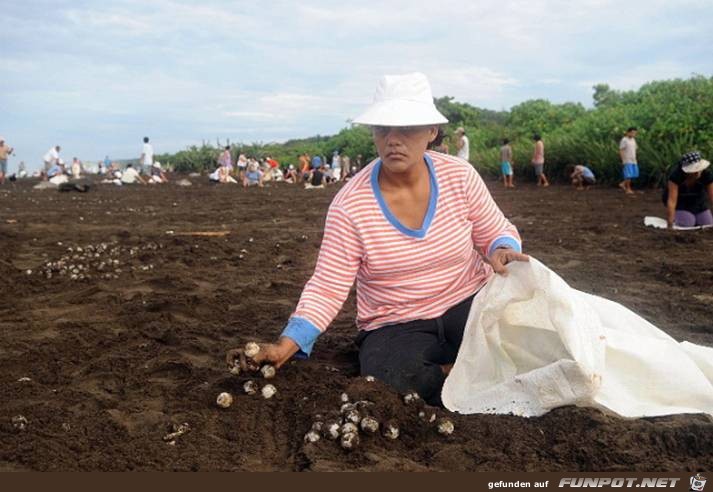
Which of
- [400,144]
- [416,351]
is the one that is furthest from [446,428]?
[400,144]

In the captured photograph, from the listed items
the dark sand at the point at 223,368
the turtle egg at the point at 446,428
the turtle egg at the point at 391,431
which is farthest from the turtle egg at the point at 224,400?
the turtle egg at the point at 446,428

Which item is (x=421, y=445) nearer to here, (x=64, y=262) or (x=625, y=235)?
(x=64, y=262)

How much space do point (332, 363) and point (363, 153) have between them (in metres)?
33.7

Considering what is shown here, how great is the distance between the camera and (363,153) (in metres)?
36.8

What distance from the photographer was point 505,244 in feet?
10.6

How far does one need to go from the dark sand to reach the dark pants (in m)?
0.17

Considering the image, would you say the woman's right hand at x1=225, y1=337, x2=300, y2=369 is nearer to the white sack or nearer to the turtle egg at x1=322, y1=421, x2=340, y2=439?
the turtle egg at x1=322, y1=421, x2=340, y2=439

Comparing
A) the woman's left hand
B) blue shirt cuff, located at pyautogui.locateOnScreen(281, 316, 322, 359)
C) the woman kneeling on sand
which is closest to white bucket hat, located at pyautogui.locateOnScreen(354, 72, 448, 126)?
the woman kneeling on sand

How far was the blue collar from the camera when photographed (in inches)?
124

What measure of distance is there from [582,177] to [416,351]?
51.0 feet

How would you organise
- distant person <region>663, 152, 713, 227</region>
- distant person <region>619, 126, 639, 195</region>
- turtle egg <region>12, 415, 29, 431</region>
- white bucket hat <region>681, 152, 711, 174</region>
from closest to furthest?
turtle egg <region>12, 415, 29, 431</region> → white bucket hat <region>681, 152, 711, 174</region> → distant person <region>663, 152, 713, 227</region> → distant person <region>619, 126, 639, 195</region>

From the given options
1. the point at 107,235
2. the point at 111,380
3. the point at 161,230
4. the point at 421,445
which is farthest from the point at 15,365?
the point at 161,230

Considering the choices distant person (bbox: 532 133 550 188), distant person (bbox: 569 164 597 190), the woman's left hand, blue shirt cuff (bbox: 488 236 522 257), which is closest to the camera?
the woman's left hand

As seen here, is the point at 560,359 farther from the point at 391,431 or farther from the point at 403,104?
the point at 403,104
